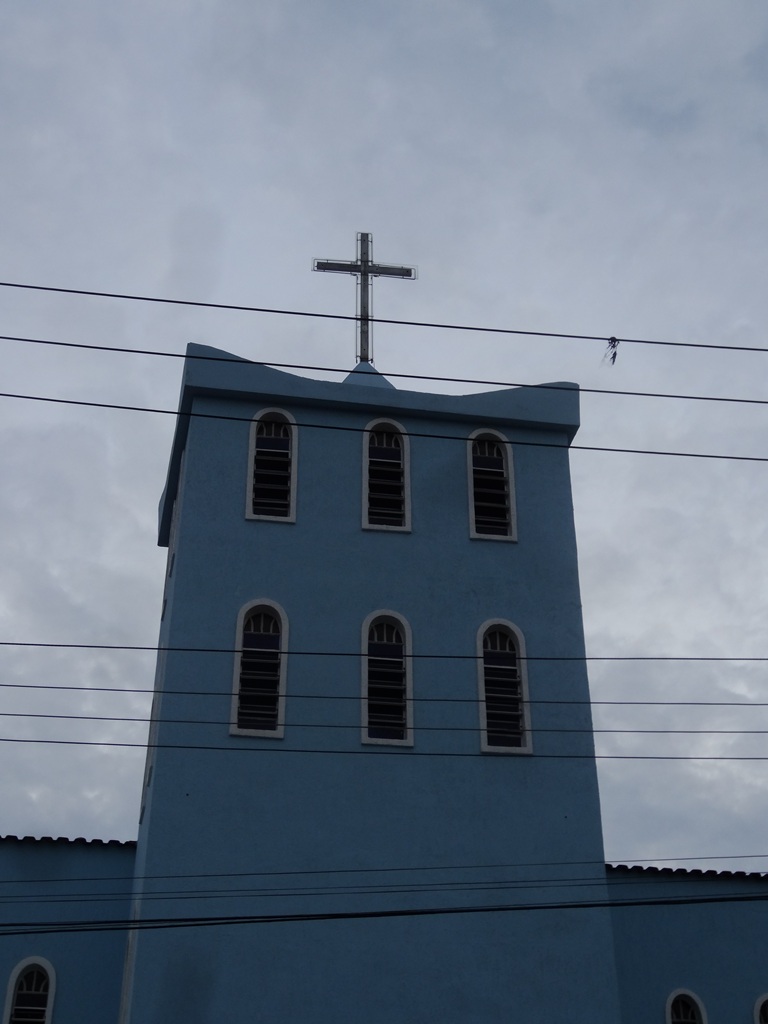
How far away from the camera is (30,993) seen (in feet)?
59.7

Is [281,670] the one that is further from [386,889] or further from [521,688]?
[521,688]

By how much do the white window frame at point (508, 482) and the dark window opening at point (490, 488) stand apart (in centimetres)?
3

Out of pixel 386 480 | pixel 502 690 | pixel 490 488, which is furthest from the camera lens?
pixel 490 488

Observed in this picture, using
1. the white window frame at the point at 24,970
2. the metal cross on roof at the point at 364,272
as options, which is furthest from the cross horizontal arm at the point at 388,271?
the white window frame at the point at 24,970

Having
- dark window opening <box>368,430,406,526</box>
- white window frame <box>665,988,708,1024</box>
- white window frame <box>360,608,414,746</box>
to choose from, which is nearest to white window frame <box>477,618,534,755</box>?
white window frame <box>360,608,414,746</box>

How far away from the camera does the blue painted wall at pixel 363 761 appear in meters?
16.2

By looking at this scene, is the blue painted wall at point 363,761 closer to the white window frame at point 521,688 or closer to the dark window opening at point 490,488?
the white window frame at point 521,688

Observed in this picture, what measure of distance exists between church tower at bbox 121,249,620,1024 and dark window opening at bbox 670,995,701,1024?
2.38 meters

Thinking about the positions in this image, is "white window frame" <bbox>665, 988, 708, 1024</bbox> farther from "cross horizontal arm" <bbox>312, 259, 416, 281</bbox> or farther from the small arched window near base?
"cross horizontal arm" <bbox>312, 259, 416, 281</bbox>

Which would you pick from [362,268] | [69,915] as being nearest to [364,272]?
[362,268]

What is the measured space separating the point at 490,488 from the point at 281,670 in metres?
4.49

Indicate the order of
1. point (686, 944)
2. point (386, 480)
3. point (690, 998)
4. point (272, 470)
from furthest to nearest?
point (386, 480), point (272, 470), point (686, 944), point (690, 998)

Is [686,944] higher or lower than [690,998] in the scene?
higher

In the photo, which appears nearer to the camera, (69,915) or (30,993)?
(30,993)
